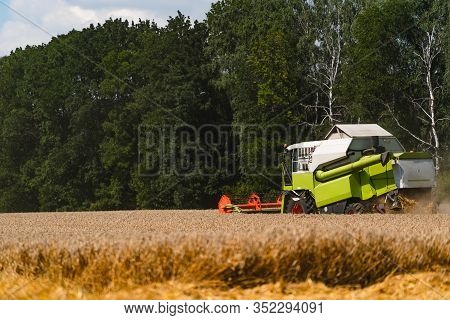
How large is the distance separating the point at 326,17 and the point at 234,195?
11.5 meters

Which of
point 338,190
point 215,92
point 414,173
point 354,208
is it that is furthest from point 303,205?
point 215,92

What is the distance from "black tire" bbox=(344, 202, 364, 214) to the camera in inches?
892

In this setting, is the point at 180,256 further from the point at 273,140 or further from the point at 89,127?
the point at 89,127

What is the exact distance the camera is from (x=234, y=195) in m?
44.9

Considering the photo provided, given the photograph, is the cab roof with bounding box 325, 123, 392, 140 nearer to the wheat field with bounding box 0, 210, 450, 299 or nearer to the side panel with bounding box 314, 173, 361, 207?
the side panel with bounding box 314, 173, 361, 207

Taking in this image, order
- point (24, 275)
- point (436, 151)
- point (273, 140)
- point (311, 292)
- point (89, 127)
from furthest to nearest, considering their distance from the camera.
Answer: point (89, 127)
point (273, 140)
point (436, 151)
point (24, 275)
point (311, 292)

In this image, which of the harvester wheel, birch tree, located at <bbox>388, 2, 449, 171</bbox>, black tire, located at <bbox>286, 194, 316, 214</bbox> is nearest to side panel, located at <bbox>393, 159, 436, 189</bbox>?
black tire, located at <bbox>286, 194, 316, 214</bbox>

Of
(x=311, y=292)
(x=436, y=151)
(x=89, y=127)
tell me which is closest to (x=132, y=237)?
(x=311, y=292)

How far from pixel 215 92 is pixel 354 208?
2788 cm

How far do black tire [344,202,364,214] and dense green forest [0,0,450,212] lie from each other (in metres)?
16.8

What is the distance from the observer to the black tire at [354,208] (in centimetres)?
2266

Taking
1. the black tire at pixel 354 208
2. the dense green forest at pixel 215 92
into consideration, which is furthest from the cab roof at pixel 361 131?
the dense green forest at pixel 215 92

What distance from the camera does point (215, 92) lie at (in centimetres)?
4988

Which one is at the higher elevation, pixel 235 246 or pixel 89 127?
pixel 89 127
